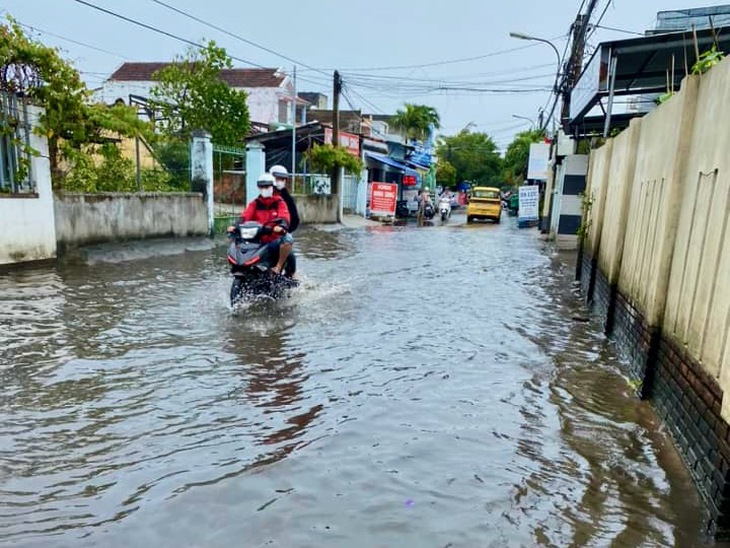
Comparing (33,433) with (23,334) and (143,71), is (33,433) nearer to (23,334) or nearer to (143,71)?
(23,334)

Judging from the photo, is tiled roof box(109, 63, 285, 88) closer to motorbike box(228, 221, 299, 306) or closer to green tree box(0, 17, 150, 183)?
green tree box(0, 17, 150, 183)

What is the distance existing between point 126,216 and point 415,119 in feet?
119

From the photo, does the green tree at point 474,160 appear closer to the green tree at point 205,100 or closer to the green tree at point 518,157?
the green tree at point 518,157

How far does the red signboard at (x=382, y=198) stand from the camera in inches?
1040

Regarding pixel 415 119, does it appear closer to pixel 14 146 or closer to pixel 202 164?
pixel 202 164

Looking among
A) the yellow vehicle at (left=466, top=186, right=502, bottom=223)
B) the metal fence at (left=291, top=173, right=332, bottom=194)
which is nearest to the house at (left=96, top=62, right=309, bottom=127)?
the metal fence at (left=291, top=173, right=332, bottom=194)

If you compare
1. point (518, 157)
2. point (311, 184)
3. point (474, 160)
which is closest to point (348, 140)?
point (311, 184)

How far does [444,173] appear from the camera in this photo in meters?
59.3

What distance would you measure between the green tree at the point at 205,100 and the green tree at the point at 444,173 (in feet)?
131

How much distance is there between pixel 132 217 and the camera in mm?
11703

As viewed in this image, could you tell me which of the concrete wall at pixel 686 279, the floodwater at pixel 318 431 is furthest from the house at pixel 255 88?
the concrete wall at pixel 686 279

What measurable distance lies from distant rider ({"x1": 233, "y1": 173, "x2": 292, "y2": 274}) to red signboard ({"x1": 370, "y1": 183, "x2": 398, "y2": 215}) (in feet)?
64.4

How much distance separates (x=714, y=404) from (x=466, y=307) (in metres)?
5.13

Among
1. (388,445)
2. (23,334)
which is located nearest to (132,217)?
(23,334)
